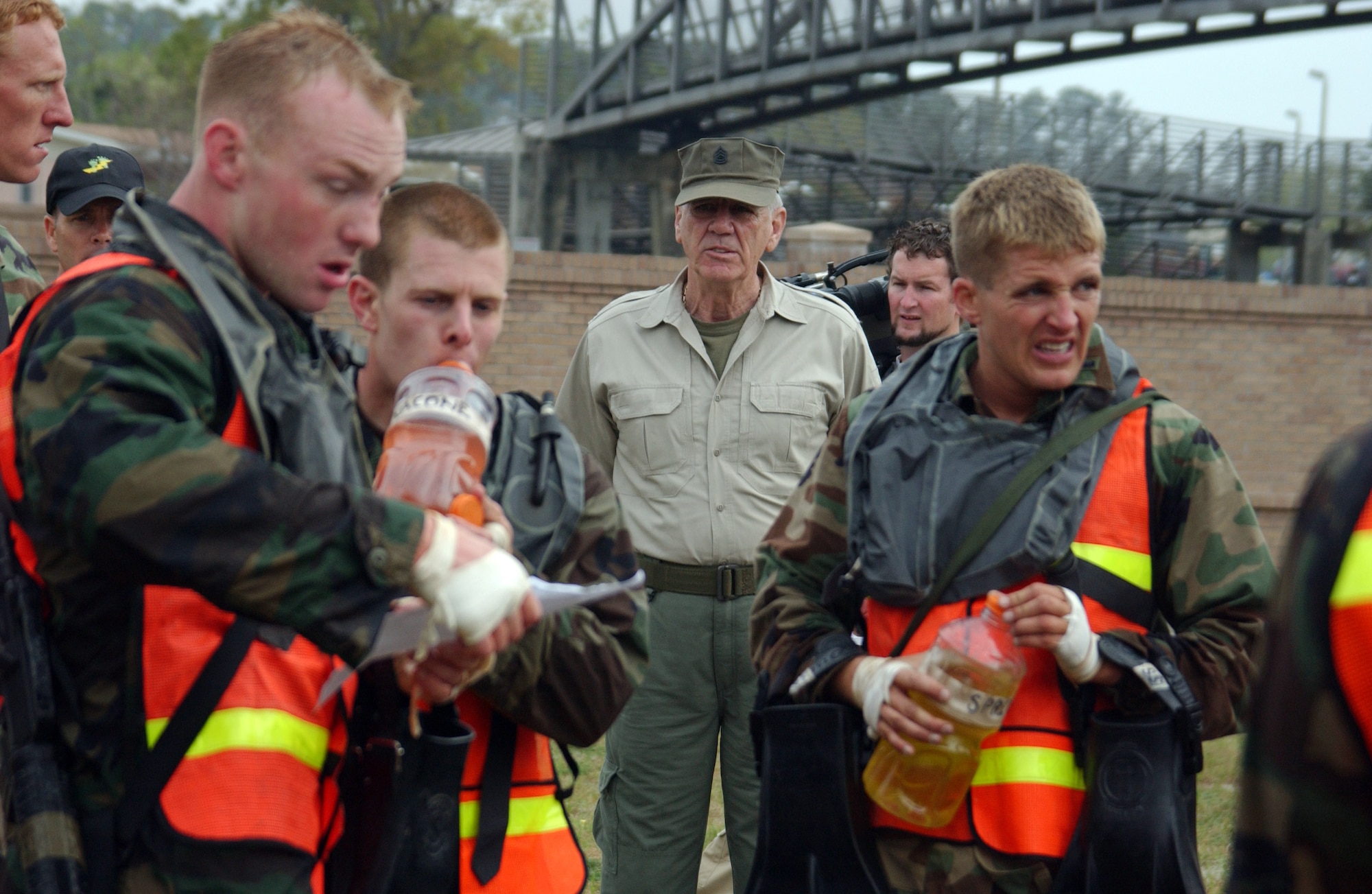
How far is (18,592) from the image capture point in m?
1.91

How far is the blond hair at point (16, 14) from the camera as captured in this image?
3381 millimetres

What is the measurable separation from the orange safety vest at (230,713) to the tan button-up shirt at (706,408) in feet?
7.88

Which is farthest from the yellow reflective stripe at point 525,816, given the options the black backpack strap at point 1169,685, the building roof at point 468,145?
the building roof at point 468,145

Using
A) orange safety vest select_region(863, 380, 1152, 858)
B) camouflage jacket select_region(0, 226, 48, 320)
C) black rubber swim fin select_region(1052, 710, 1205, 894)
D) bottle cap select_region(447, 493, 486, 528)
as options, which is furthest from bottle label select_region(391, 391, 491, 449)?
camouflage jacket select_region(0, 226, 48, 320)

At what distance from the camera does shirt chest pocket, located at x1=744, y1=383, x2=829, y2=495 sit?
4352mm

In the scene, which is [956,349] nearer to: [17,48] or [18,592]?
[18,592]

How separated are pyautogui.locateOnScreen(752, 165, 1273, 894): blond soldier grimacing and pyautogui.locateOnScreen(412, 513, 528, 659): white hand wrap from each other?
0.89 m

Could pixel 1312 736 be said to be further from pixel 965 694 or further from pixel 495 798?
pixel 495 798

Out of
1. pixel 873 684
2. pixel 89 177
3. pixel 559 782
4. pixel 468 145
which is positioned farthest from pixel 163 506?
pixel 468 145

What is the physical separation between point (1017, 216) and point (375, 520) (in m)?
1.44

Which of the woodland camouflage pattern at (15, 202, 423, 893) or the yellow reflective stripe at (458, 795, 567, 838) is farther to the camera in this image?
the yellow reflective stripe at (458, 795, 567, 838)

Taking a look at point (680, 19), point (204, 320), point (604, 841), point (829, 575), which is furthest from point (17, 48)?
point (680, 19)

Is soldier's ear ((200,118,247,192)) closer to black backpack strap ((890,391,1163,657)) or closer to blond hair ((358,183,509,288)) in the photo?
blond hair ((358,183,509,288))

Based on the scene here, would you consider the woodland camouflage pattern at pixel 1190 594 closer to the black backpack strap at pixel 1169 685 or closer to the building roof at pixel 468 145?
the black backpack strap at pixel 1169 685
